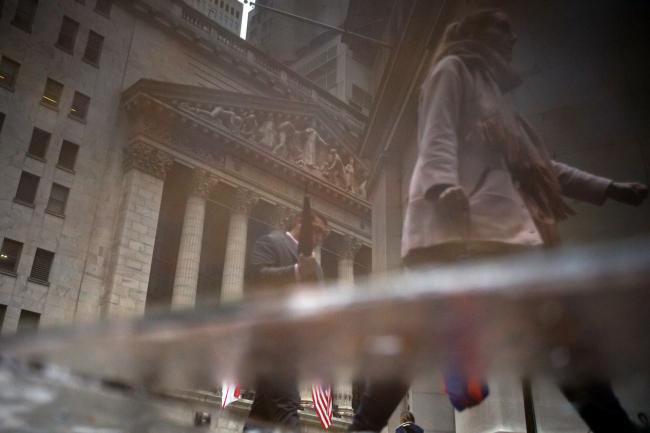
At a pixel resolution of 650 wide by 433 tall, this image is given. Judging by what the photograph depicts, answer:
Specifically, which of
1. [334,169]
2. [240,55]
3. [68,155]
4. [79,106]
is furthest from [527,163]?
[240,55]

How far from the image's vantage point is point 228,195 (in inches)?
889

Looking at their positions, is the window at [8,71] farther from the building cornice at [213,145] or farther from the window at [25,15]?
the building cornice at [213,145]

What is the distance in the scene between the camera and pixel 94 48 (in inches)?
792

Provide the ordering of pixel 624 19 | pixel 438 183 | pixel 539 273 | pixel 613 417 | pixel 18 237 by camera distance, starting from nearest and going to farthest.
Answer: pixel 539 273 < pixel 613 417 < pixel 438 183 < pixel 624 19 < pixel 18 237

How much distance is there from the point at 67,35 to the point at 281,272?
19143 millimetres

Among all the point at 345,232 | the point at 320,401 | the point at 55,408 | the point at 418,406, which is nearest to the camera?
the point at 55,408

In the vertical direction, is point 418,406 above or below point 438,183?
below

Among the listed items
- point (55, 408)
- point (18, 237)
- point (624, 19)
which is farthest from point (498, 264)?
point (18, 237)

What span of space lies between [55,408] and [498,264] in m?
0.65

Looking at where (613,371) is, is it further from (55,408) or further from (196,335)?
(55,408)

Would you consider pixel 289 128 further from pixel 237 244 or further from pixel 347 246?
pixel 237 244

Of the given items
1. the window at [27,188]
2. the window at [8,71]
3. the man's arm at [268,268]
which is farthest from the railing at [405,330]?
the window at [8,71]

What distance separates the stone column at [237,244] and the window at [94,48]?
6.73 metres

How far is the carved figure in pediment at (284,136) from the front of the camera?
23.8 metres
